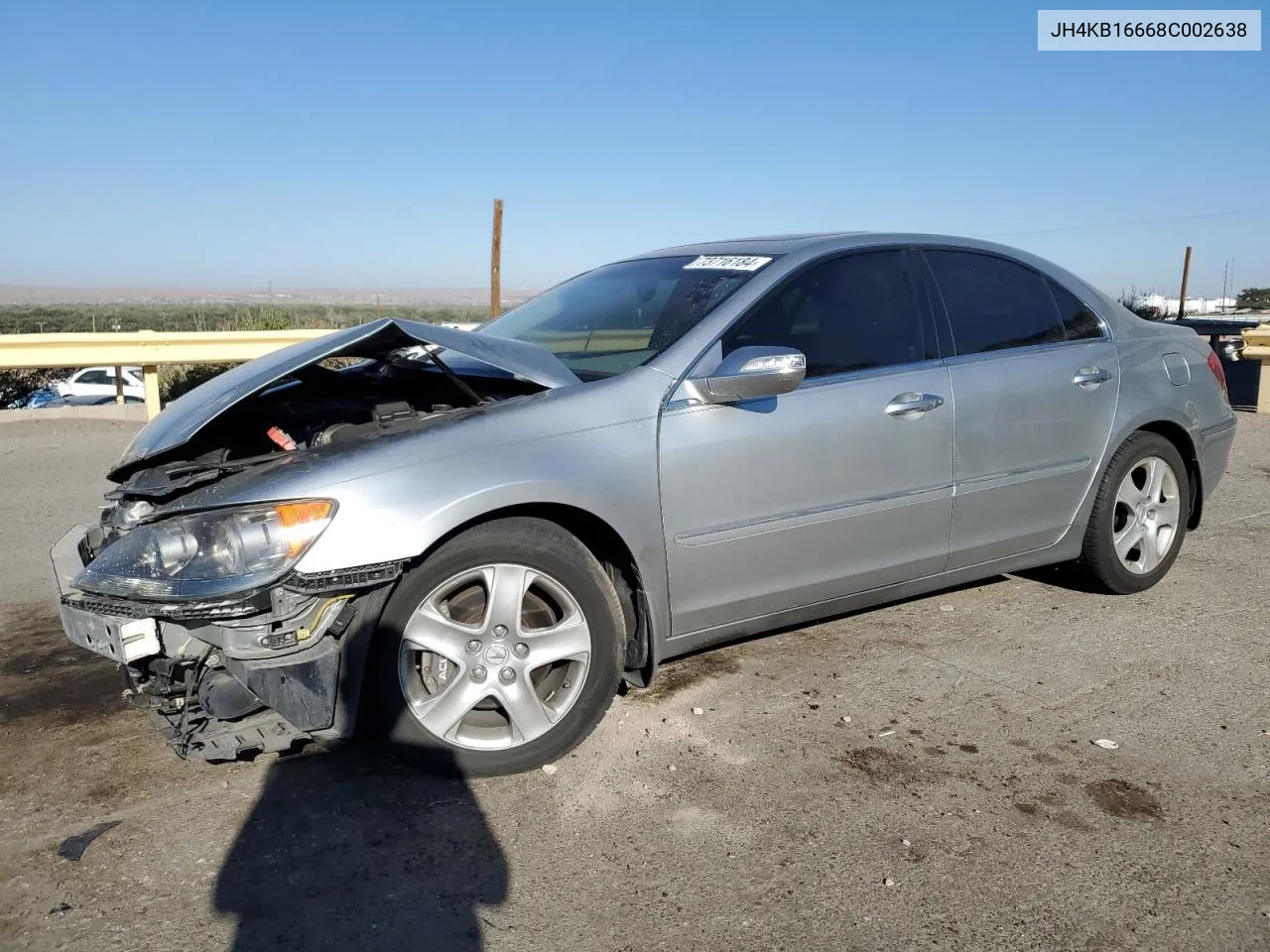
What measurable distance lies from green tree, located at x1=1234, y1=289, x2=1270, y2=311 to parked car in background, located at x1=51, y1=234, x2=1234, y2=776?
49.5m

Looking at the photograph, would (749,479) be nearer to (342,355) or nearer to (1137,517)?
(342,355)

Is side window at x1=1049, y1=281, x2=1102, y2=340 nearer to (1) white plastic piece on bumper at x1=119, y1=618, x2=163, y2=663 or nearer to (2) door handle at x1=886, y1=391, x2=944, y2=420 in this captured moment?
(2) door handle at x1=886, y1=391, x2=944, y2=420

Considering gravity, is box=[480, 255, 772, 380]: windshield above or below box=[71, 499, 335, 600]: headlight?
above

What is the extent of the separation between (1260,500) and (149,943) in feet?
24.0

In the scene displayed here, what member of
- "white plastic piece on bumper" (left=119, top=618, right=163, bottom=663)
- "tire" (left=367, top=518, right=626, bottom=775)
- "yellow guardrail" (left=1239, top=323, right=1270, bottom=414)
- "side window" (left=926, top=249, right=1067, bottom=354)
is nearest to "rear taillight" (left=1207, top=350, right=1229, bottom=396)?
"side window" (left=926, top=249, right=1067, bottom=354)


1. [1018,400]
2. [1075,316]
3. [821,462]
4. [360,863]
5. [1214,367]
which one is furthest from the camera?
[1214,367]

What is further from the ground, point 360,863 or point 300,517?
point 300,517

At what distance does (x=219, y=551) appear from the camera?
292 cm

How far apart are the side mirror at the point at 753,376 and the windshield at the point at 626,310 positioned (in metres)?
0.28

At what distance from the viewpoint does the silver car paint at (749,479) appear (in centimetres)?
305

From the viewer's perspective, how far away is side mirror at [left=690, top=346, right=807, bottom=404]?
11.4 ft

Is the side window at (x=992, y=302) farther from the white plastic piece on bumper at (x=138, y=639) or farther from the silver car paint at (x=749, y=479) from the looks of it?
the white plastic piece on bumper at (x=138, y=639)

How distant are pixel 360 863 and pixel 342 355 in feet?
5.54

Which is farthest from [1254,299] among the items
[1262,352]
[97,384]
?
[97,384]
